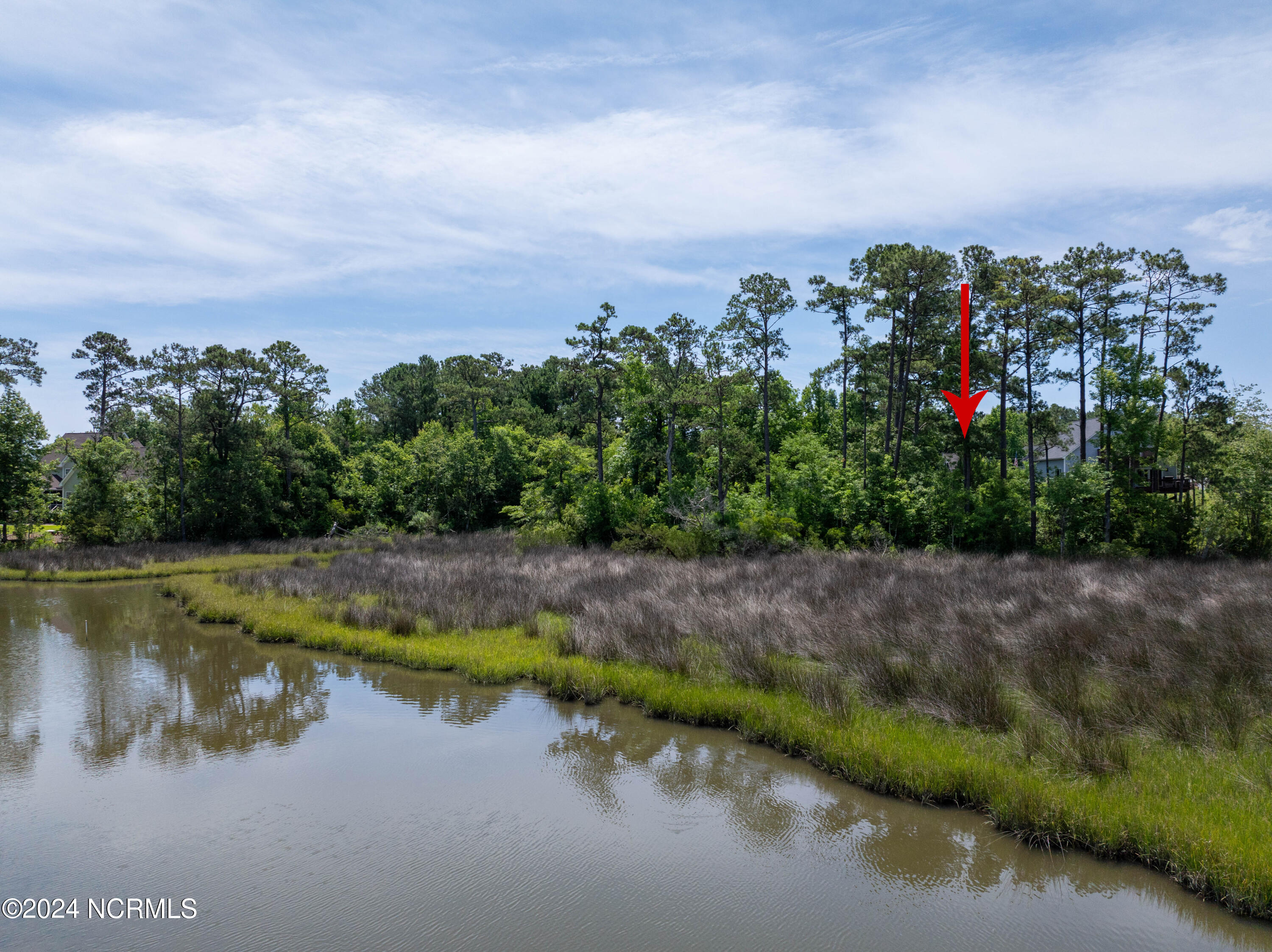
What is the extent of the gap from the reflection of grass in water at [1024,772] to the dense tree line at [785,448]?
46.7 ft

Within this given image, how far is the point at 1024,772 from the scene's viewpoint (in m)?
6.50

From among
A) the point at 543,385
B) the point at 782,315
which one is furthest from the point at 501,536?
the point at 543,385

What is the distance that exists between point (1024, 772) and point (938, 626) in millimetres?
4326

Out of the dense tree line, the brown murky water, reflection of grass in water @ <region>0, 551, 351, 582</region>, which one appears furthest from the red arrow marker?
reflection of grass in water @ <region>0, 551, 351, 582</region>

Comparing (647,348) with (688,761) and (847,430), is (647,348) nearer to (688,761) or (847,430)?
(847,430)

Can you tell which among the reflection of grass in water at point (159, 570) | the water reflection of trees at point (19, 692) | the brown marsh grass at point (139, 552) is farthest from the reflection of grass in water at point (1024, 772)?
the brown marsh grass at point (139, 552)

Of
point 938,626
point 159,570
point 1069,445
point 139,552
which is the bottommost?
point 159,570

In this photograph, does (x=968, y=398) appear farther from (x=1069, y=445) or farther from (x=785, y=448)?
(x=1069, y=445)

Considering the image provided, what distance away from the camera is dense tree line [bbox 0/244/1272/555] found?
26.1 metres

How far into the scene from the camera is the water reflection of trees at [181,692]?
896cm

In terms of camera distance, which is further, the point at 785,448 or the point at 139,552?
the point at 785,448

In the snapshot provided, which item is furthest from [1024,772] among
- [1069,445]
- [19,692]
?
[1069,445]

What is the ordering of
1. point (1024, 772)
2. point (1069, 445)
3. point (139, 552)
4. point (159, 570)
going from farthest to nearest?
point (1069, 445) → point (139, 552) → point (159, 570) → point (1024, 772)

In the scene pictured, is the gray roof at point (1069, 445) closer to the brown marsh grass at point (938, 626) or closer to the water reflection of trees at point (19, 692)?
the brown marsh grass at point (938, 626)
